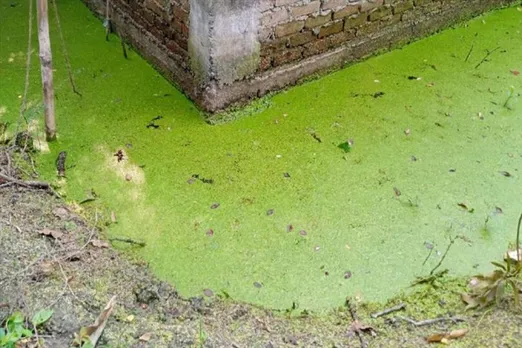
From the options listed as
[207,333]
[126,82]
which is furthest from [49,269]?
[126,82]

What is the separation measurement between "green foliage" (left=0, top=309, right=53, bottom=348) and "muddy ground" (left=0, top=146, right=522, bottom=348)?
40mm

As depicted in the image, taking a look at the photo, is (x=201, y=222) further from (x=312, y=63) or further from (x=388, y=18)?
(x=388, y=18)

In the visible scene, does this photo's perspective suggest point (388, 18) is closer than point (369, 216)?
No

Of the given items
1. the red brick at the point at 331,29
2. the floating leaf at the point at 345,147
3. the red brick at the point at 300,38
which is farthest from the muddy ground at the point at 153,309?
the red brick at the point at 331,29

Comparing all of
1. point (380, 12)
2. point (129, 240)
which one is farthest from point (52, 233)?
point (380, 12)

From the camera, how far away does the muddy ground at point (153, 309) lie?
7.82 ft

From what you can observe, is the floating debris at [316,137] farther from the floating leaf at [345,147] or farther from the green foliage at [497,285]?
the green foliage at [497,285]

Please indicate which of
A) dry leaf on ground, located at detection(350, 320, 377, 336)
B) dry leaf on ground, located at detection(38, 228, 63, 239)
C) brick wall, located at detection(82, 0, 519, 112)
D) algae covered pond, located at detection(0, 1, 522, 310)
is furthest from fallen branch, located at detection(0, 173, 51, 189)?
dry leaf on ground, located at detection(350, 320, 377, 336)

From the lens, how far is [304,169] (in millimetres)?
3393

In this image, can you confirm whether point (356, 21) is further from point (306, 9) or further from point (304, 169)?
point (304, 169)

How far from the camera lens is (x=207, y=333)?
2.42 m

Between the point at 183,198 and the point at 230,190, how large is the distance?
0.25 m

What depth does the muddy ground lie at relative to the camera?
238 cm

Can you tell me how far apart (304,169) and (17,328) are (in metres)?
1.72
